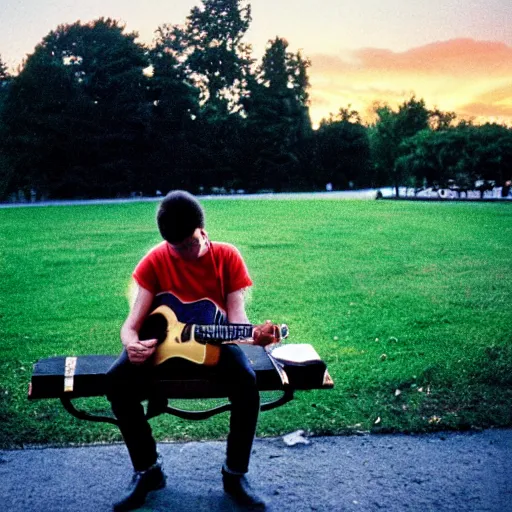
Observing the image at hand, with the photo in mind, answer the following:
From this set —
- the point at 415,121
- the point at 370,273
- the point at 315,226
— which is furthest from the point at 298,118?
the point at 370,273

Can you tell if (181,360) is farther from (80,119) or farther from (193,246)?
(80,119)

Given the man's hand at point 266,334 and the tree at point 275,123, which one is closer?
the man's hand at point 266,334

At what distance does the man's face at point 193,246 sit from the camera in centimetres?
294

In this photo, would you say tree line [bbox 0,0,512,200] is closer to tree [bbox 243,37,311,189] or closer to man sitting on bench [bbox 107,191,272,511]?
tree [bbox 243,37,311,189]

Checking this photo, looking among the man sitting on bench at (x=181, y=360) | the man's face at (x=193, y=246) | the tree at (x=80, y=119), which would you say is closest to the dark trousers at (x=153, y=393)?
the man sitting on bench at (x=181, y=360)

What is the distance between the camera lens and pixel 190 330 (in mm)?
2877

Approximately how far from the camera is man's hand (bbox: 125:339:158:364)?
2801mm

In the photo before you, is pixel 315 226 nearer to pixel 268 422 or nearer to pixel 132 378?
pixel 268 422

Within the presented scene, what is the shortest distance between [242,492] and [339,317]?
13.5 feet

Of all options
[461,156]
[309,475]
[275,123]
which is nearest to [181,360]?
[309,475]

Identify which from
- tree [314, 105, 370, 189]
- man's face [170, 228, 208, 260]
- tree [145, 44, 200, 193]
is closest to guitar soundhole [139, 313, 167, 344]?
man's face [170, 228, 208, 260]

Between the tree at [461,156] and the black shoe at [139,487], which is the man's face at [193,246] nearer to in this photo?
→ the black shoe at [139,487]

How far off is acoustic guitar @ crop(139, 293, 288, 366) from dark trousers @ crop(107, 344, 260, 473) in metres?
0.06

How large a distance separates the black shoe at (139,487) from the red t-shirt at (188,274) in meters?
0.85
